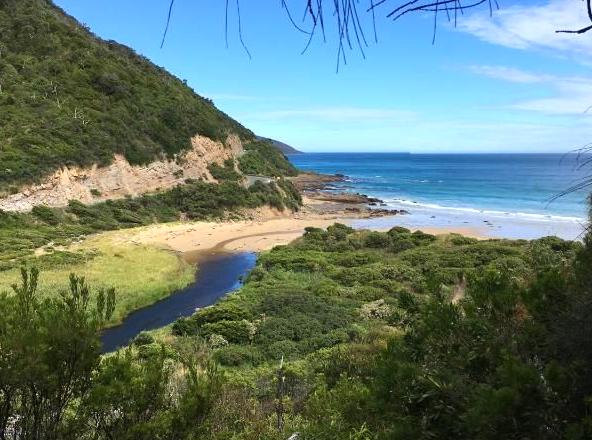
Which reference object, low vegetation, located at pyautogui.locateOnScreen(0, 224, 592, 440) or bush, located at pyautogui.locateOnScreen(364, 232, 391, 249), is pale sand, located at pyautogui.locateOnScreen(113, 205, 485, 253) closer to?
bush, located at pyautogui.locateOnScreen(364, 232, 391, 249)

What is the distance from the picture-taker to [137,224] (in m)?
46.8

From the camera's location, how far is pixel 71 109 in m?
52.8

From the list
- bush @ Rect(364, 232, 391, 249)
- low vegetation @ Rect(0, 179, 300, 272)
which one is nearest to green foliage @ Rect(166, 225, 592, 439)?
low vegetation @ Rect(0, 179, 300, 272)

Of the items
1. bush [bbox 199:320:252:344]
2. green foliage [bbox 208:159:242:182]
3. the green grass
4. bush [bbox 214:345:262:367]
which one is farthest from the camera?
green foliage [bbox 208:159:242:182]

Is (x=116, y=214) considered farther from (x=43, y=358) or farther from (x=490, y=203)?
(x=490, y=203)

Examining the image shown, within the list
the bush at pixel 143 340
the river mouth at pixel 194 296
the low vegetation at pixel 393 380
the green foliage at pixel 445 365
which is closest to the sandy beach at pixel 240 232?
the river mouth at pixel 194 296

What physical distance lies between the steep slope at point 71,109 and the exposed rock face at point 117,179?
0.59m

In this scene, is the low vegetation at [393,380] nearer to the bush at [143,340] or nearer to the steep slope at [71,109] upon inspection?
the bush at [143,340]

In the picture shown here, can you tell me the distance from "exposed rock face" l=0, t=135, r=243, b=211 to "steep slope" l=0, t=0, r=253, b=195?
0.59 meters

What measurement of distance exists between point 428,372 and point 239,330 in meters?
17.2

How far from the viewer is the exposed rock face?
42.5 metres

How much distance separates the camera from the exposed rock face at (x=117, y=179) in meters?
42.5

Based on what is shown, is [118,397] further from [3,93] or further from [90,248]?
[3,93]

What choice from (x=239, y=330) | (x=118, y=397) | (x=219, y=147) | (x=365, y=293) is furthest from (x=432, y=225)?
(x=118, y=397)
